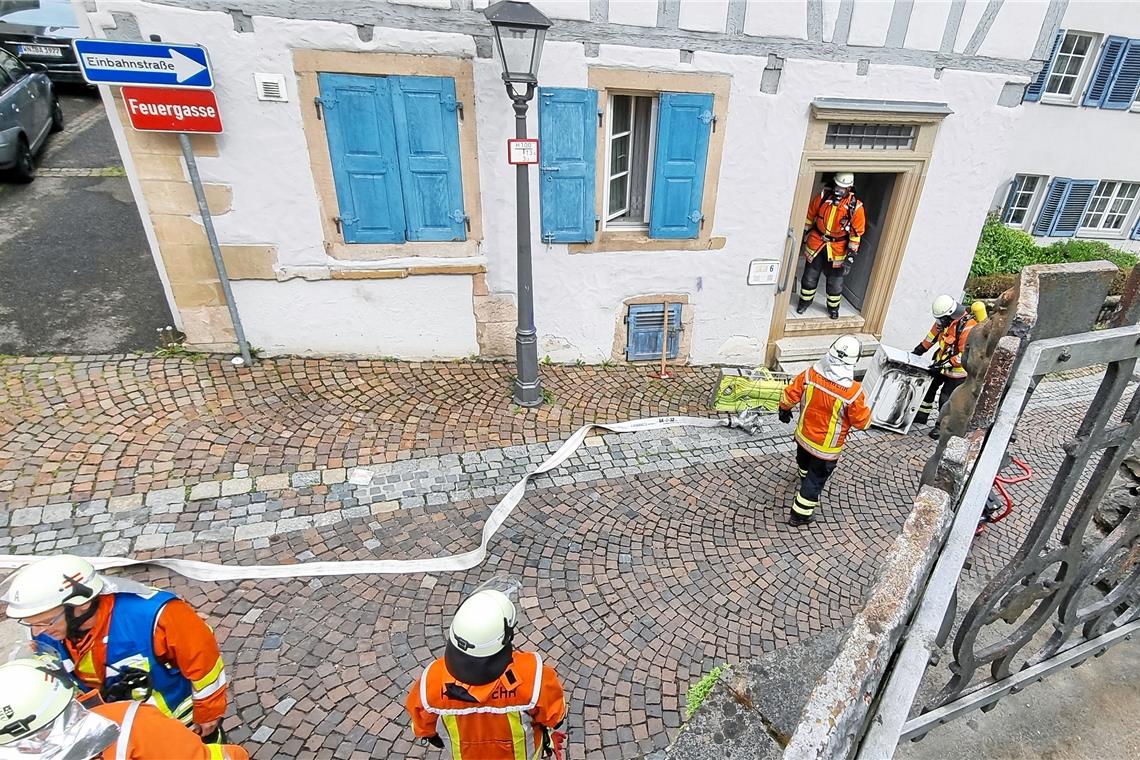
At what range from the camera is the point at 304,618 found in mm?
4293

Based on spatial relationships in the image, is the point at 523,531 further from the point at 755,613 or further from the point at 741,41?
the point at 741,41

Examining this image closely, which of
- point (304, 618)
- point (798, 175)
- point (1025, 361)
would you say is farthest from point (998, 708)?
point (798, 175)

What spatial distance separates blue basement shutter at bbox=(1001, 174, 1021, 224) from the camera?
12.6 m

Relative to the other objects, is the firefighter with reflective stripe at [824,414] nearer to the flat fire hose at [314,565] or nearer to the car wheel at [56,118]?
the flat fire hose at [314,565]

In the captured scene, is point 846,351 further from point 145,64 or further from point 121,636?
point 145,64

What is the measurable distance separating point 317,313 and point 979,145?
26.1 ft

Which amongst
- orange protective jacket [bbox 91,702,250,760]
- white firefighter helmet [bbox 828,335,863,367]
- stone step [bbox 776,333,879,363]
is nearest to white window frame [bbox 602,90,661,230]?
stone step [bbox 776,333,879,363]

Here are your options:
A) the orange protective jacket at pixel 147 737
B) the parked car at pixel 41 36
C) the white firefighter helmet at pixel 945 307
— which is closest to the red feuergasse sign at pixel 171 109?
the orange protective jacket at pixel 147 737

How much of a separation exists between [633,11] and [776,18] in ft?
5.02

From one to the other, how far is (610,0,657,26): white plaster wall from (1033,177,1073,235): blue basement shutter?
10866 millimetres

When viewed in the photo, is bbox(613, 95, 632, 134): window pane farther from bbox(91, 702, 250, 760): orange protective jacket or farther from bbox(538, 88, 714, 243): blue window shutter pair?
bbox(91, 702, 250, 760): orange protective jacket

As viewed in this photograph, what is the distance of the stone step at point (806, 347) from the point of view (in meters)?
8.47

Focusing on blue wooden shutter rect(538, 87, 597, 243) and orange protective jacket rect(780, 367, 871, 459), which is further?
blue wooden shutter rect(538, 87, 597, 243)

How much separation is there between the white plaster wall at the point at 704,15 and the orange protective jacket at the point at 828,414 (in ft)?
12.0
